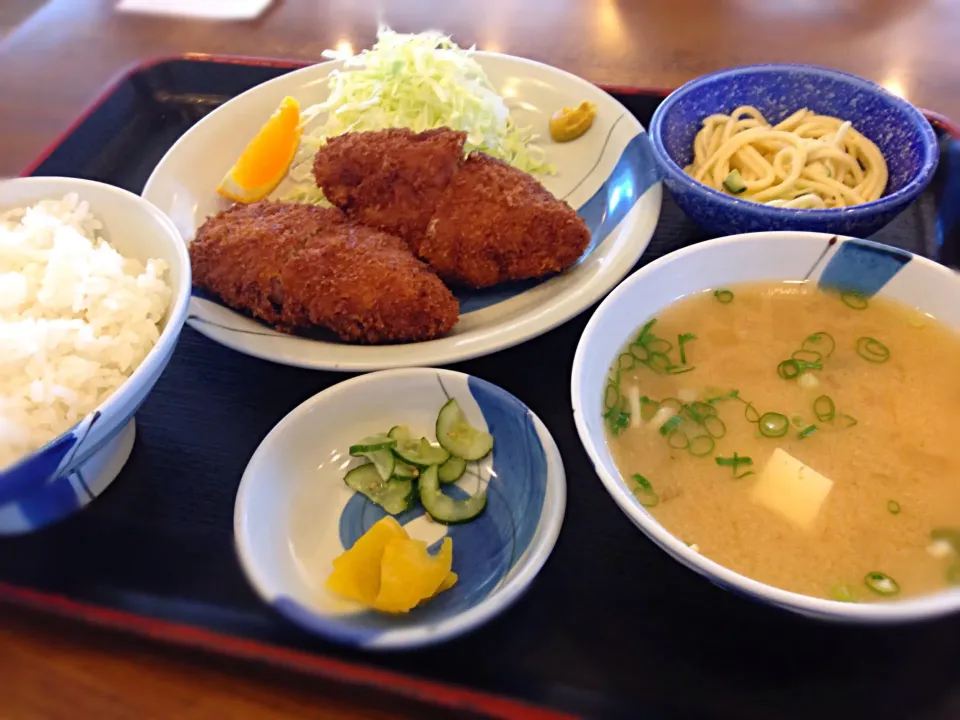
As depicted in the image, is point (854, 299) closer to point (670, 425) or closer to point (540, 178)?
point (670, 425)

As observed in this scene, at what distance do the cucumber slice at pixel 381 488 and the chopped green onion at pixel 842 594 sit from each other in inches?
28.8

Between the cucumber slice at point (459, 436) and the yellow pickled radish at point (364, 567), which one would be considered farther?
the cucumber slice at point (459, 436)

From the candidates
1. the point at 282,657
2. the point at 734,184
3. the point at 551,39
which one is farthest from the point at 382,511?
the point at 551,39

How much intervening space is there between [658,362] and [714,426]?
169mm

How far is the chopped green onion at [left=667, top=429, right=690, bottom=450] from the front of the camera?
1251 millimetres

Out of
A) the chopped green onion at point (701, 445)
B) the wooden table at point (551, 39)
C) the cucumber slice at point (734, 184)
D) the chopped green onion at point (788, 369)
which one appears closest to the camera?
the chopped green onion at point (701, 445)

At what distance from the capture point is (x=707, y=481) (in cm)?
120

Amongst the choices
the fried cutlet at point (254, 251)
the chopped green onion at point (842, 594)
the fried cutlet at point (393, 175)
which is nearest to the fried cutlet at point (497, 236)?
the fried cutlet at point (393, 175)

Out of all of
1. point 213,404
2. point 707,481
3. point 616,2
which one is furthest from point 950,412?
point 616,2

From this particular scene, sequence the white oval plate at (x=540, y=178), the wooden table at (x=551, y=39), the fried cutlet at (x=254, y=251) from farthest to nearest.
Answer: the wooden table at (x=551, y=39), the fried cutlet at (x=254, y=251), the white oval plate at (x=540, y=178)

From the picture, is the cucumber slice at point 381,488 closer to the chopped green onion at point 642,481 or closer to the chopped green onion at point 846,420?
the chopped green onion at point 642,481

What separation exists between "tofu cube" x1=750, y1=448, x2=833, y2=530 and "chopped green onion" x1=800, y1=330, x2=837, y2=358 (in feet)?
0.91

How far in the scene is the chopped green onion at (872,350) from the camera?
1.35 m

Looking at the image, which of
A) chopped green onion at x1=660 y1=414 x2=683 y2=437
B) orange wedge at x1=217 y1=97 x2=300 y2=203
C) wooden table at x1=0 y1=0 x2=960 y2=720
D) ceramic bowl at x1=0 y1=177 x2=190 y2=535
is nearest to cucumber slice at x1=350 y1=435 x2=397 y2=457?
ceramic bowl at x1=0 y1=177 x2=190 y2=535
